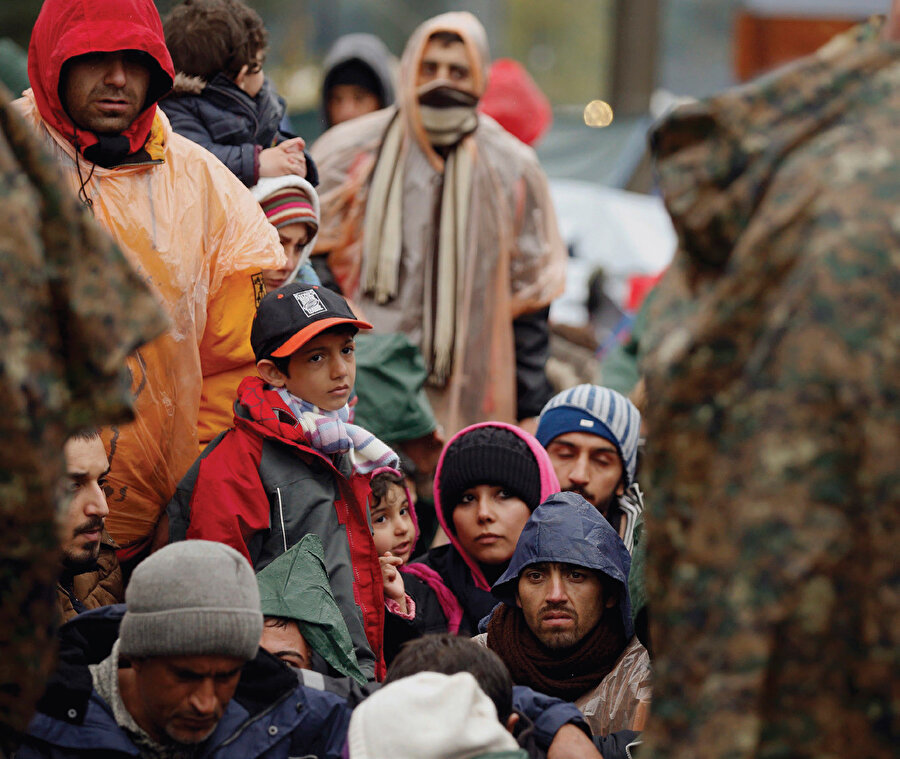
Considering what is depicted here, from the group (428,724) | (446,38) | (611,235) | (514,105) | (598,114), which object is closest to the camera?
(428,724)

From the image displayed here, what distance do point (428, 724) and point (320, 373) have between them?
147 cm

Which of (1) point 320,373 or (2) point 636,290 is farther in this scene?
(2) point 636,290

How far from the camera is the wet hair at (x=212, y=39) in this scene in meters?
4.42

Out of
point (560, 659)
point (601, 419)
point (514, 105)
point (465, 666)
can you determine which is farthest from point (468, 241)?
point (514, 105)

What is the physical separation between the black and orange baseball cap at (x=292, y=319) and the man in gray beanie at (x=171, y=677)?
1017 millimetres

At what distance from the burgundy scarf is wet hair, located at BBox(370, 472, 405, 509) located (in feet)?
2.58

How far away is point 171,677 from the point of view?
2.81 meters

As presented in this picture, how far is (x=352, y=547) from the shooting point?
12.6 ft

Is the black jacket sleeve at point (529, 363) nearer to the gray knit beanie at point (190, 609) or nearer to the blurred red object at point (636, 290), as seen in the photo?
the gray knit beanie at point (190, 609)

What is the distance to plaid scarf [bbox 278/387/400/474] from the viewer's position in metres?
3.80

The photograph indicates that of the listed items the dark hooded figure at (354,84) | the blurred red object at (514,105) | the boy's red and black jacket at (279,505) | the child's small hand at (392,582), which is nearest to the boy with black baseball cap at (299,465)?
the boy's red and black jacket at (279,505)

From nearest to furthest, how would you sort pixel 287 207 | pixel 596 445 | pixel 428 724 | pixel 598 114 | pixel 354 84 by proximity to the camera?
pixel 428 724
pixel 287 207
pixel 596 445
pixel 354 84
pixel 598 114

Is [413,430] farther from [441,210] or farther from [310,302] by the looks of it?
[310,302]

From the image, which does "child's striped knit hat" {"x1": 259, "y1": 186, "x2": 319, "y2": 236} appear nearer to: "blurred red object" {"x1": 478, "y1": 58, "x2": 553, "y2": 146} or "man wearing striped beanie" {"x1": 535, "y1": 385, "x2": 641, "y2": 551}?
"man wearing striped beanie" {"x1": 535, "y1": 385, "x2": 641, "y2": 551}
